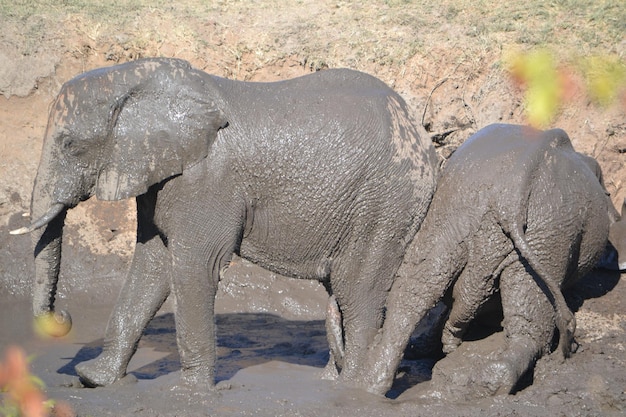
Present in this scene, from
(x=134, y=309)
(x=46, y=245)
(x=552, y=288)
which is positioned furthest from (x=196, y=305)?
(x=552, y=288)

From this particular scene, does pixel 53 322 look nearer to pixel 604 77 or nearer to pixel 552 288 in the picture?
pixel 552 288

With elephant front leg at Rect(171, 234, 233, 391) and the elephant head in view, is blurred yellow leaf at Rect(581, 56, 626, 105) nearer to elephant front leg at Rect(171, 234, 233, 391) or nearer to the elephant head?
the elephant head

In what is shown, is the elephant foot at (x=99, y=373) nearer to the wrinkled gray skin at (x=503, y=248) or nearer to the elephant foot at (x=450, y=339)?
the wrinkled gray skin at (x=503, y=248)

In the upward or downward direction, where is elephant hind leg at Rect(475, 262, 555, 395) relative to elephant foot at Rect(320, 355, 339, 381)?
upward

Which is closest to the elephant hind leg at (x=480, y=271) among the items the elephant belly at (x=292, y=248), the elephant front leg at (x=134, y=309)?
the elephant belly at (x=292, y=248)

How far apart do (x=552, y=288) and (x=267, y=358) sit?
2564mm

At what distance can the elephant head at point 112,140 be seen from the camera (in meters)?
6.65

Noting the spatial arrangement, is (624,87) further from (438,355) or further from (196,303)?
(196,303)

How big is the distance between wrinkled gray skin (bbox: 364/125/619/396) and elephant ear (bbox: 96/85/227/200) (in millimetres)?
1756

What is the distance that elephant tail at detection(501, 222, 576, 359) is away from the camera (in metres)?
6.85

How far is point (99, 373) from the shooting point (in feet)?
23.3

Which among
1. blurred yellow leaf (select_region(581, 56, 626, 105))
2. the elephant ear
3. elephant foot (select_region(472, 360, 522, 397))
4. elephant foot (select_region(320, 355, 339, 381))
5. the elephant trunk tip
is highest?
the elephant ear

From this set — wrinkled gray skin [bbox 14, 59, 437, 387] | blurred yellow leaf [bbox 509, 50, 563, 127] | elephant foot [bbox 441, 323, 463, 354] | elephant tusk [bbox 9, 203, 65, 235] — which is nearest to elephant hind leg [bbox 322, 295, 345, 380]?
wrinkled gray skin [bbox 14, 59, 437, 387]

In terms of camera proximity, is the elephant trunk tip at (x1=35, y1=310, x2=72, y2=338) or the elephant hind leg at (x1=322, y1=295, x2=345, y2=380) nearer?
the elephant trunk tip at (x1=35, y1=310, x2=72, y2=338)
